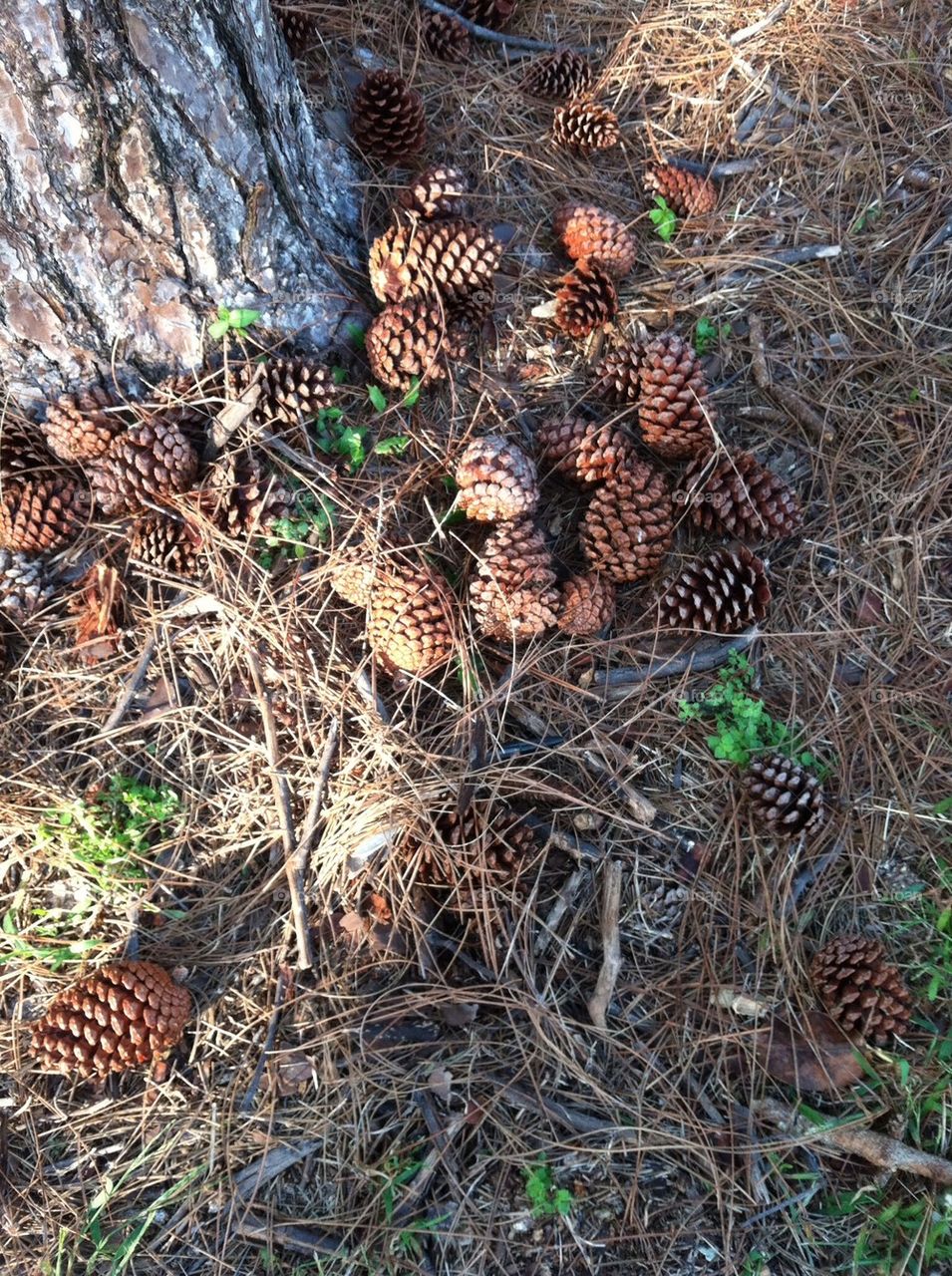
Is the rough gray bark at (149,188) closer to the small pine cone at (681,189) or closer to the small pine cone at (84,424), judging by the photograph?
the small pine cone at (84,424)

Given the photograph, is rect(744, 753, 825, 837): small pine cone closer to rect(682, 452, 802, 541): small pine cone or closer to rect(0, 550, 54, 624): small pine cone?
rect(682, 452, 802, 541): small pine cone

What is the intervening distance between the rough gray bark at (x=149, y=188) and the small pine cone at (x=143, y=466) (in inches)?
8.0

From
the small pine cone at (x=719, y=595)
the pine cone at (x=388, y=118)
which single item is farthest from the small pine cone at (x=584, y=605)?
the pine cone at (x=388, y=118)

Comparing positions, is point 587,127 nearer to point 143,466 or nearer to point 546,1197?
point 143,466

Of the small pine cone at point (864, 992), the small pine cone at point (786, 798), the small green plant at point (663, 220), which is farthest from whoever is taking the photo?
the small green plant at point (663, 220)

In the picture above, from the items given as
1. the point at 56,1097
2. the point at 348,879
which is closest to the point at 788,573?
the point at 348,879

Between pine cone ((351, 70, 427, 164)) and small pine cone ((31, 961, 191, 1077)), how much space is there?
2274 mm

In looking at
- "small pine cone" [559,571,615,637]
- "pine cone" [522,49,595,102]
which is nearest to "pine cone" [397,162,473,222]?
"pine cone" [522,49,595,102]

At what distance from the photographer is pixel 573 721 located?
2.04 metres

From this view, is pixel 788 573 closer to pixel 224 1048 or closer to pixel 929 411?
pixel 929 411

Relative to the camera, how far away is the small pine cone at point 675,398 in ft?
7.04

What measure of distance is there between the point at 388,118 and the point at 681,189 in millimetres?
877

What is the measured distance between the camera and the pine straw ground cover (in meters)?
1.71

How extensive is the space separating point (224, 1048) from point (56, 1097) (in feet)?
1.23
